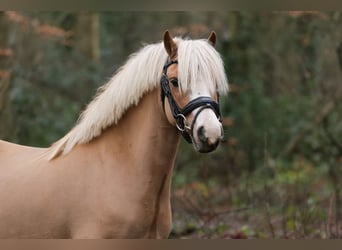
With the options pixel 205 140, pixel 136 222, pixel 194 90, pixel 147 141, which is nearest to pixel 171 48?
pixel 194 90

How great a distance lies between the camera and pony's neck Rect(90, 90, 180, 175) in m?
3.82

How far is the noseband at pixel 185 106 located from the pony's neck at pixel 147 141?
0.13m

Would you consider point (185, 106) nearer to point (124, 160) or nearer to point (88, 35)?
point (124, 160)

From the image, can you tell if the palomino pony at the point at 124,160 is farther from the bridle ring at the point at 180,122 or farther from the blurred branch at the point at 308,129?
the blurred branch at the point at 308,129

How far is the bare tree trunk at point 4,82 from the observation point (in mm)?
9242

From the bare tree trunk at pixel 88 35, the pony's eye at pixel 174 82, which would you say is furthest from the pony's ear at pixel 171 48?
the bare tree trunk at pixel 88 35

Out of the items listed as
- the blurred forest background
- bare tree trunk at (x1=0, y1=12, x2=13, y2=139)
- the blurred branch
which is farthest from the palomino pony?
the blurred branch

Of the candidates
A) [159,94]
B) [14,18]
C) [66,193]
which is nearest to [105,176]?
[66,193]

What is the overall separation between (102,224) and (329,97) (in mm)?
8033

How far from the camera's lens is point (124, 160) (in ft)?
12.6

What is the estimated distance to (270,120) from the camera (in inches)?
485

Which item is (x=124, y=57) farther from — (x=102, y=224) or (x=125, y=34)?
(x=102, y=224)

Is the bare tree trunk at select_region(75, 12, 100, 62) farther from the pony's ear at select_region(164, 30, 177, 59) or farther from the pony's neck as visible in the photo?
the pony's ear at select_region(164, 30, 177, 59)

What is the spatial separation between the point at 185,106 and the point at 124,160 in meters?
0.60
